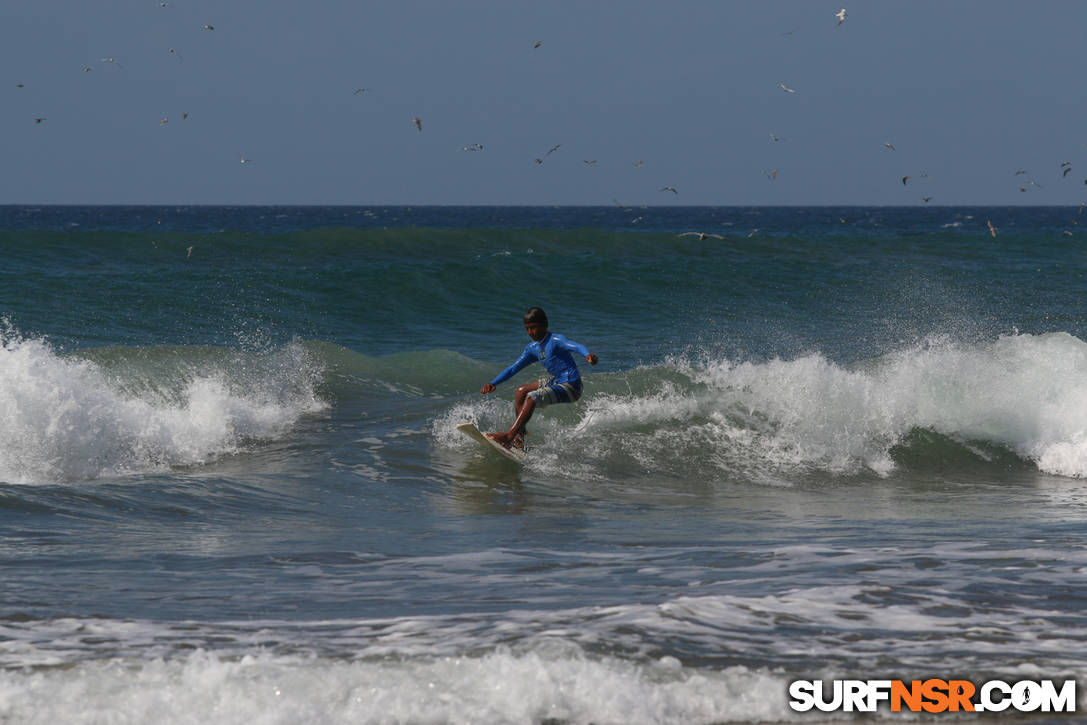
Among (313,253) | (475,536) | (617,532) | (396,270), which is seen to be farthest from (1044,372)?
(313,253)

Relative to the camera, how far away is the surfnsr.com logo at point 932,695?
4.64 m

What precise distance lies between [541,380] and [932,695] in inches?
289

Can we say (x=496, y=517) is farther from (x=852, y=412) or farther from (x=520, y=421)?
(x=852, y=412)

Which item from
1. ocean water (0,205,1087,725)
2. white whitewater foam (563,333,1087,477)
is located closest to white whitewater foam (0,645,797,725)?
ocean water (0,205,1087,725)

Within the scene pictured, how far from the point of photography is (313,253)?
3400cm

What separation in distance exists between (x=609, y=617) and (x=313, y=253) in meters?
29.7

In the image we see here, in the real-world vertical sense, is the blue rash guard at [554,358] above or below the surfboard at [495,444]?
above

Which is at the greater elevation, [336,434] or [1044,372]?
[1044,372]

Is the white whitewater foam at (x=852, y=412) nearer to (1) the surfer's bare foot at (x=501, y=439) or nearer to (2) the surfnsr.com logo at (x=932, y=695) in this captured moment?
(1) the surfer's bare foot at (x=501, y=439)

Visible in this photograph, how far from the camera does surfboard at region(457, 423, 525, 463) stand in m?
11.8

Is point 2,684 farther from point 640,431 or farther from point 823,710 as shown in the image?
point 640,431

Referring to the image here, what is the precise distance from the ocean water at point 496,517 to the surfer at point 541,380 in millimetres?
427

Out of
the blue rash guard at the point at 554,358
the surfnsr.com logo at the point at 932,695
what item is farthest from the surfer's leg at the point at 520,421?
the surfnsr.com logo at the point at 932,695

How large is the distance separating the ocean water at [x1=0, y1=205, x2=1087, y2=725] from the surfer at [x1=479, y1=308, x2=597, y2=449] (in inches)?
16.8
